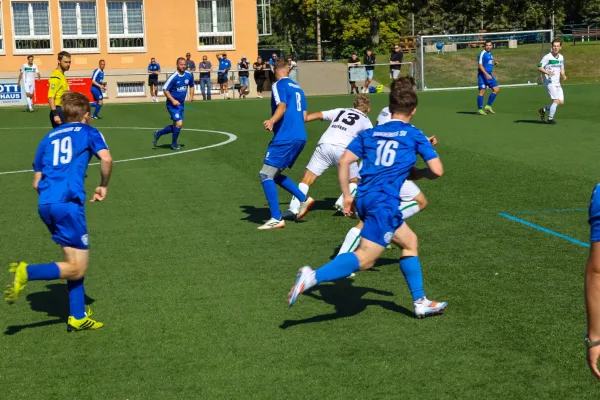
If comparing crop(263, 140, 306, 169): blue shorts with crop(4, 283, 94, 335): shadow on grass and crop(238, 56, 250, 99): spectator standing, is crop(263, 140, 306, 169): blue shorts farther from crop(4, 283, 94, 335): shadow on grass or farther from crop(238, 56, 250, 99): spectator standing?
crop(238, 56, 250, 99): spectator standing

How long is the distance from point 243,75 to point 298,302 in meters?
36.6

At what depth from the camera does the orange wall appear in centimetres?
4531

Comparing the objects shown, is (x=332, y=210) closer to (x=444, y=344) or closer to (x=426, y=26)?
(x=444, y=344)

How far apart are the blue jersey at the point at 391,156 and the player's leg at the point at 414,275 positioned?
533 mm

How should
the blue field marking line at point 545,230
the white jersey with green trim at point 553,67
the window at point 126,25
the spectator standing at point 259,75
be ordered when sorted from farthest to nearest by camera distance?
1. the window at point 126,25
2. the spectator standing at point 259,75
3. the white jersey with green trim at point 553,67
4. the blue field marking line at point 545,230

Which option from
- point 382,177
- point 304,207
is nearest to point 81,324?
point 382,177

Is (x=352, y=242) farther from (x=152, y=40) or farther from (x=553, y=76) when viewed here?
(x=152, y=40)

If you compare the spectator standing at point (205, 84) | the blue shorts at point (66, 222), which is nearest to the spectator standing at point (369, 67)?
the spectator standing at point (205, 84)

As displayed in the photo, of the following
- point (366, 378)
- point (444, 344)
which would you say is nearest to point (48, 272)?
point (366, 378)

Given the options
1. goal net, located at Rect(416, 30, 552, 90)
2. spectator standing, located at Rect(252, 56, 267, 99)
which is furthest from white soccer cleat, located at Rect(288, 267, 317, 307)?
spectator standing, located at Rect(252, 56, 267, 99)

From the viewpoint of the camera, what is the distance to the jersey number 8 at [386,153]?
271 inches

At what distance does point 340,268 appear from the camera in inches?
269

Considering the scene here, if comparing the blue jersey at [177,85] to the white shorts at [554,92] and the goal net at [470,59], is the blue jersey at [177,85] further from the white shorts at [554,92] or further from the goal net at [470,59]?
the goal net at [470,59]

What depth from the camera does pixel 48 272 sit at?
6980mm
